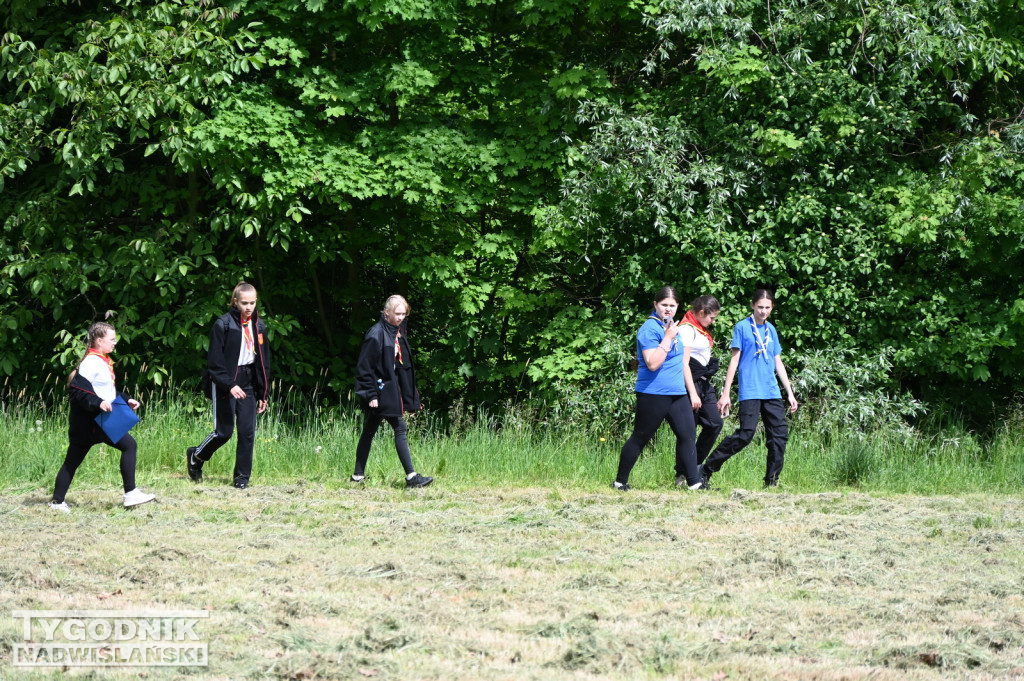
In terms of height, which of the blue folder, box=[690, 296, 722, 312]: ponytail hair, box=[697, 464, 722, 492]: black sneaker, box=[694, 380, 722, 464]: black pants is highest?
box=[690, 296, 722, 312]: ponytail hair

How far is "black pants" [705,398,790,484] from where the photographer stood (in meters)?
9.70

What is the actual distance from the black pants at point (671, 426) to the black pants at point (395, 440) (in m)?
1.83

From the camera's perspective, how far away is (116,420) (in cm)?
827

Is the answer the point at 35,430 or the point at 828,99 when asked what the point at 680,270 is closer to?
the point at 828,99

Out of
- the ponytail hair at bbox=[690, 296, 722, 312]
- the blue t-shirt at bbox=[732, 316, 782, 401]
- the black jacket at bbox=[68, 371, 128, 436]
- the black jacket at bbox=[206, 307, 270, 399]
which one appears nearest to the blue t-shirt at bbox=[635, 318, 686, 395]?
the ponytail hair at bbox=[690, 296, 722, 312]

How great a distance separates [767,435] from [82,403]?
5668 mm

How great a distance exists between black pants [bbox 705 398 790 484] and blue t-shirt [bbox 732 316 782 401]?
86mm

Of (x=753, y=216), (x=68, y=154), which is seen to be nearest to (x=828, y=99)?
(x=753, y=216)

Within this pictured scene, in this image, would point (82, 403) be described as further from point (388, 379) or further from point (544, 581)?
point (544, 581)

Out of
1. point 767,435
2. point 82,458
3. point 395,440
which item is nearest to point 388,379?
point 395,440

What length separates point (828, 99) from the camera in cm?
1323

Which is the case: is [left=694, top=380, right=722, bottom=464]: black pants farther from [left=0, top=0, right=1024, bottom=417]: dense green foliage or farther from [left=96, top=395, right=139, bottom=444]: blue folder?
[left=96, top=395, right=139, bottom=444]: blue folder

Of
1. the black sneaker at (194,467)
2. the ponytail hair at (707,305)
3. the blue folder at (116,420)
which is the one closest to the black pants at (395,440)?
the black sneaker at (194,467)

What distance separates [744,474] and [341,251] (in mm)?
6462
